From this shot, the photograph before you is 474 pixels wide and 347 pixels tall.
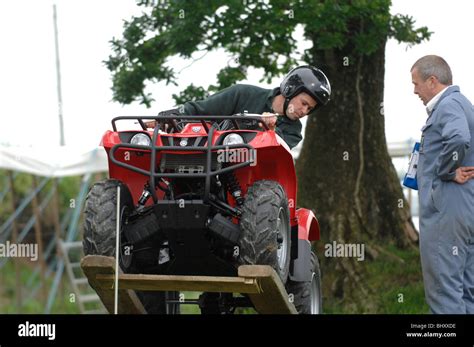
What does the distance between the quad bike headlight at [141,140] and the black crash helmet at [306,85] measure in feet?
4.05

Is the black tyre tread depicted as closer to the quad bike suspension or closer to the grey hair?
the quad bike suspension

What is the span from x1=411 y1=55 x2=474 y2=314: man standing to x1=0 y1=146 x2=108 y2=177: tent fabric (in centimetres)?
1011

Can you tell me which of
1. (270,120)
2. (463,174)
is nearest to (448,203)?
(463,174)

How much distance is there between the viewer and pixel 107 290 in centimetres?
702

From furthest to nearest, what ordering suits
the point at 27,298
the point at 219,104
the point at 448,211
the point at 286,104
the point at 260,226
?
1. the point at 27,298
2. the point at 219,104
3. the point at 286,104
4. the point at 448,211
5. the point at 260,226

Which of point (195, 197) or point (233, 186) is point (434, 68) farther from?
point (195, 197)

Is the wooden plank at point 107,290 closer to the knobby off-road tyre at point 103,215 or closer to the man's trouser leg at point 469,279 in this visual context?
the knobby off-road tyre at point 103,215

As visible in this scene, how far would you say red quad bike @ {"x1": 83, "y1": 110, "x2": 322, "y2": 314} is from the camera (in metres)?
6.71

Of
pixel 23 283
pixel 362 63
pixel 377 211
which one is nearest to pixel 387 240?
pixel 377 211

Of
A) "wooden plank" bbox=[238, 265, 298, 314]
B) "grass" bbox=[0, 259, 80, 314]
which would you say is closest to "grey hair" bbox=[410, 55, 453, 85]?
"wooden plank" bbox=[238, 265, 298, 314]

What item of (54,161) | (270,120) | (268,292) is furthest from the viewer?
(54,161)

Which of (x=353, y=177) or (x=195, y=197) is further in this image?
(x=353, y=177)

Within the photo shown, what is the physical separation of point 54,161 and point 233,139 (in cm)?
1119
